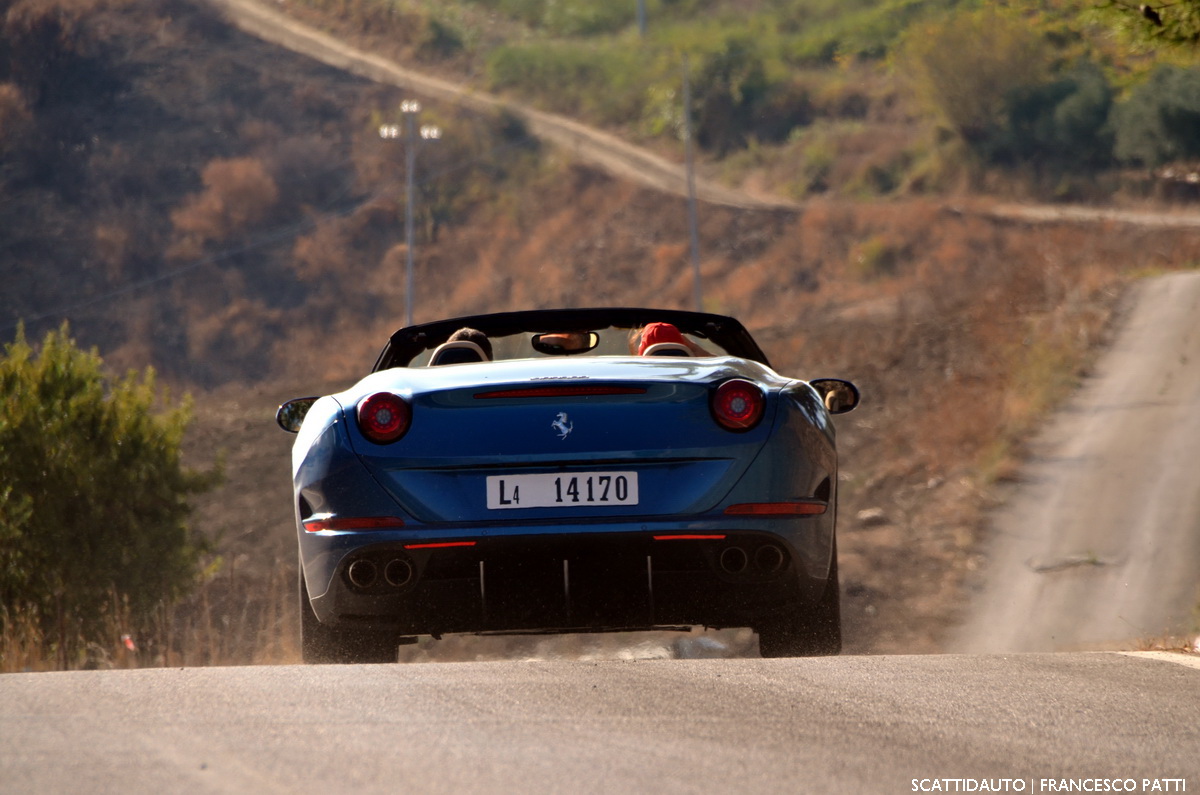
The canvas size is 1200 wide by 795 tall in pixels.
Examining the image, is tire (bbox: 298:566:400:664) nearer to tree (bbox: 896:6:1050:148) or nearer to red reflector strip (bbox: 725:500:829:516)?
red reflector strip (bbox: 725:500:829:516)

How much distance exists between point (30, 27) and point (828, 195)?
115 feet

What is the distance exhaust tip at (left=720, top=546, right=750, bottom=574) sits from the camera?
18.3 feet

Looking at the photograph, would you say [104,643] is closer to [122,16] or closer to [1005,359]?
[1005,359]

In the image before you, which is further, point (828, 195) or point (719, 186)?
point (719, 186)

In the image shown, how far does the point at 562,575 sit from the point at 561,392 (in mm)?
612

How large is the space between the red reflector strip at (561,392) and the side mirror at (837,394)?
4.53 ft

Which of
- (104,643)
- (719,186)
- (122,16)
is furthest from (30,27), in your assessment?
(104,643)

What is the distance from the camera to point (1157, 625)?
1634 centimetres

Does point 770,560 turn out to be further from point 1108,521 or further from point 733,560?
point 1108,521

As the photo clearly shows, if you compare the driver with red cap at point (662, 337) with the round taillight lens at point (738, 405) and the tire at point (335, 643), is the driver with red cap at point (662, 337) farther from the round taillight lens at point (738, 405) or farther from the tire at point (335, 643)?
the tire at point (335, 643)

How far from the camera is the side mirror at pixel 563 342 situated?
6.94 metres

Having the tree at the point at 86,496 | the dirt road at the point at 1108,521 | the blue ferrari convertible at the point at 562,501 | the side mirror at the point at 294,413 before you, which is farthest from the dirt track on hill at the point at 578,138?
the blue ferrari convertible at the point at 562,501

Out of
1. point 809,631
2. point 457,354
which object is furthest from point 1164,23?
point 457,354

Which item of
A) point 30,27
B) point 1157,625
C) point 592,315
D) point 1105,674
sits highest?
point 30,27
